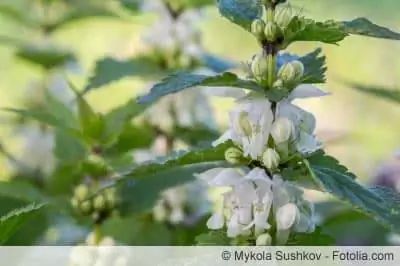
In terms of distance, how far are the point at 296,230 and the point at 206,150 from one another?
59 millimetres

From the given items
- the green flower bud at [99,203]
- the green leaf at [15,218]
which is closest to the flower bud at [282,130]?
the green leaf at [15,218]

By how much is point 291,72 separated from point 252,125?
0.03m

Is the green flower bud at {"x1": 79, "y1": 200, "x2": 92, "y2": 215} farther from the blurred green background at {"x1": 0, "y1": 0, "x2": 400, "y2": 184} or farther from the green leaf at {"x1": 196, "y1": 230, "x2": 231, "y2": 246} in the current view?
the blurred green background at {"x1": 0, "y1": 0, "x2": 400, "y2": 184}

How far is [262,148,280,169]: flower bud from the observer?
1.38ft

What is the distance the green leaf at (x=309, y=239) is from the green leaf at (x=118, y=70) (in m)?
0.20

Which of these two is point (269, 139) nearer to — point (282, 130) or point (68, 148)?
point (282, 130)

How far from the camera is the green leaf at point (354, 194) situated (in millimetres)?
371

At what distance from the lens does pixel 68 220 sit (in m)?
0.68

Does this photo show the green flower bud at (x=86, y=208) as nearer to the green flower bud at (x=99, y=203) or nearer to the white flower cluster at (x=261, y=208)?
the green flower bud at (x=99, y=203)

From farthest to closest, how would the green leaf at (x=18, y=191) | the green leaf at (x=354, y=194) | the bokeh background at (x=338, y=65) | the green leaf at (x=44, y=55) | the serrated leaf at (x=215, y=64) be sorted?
the bokeh background at (x=338, y=65) → the green leaf at (x=44, y=55) → the serrated leaf at (x=215, y=64) → the green leaf at (x=18, y=191) → the green leaf at (x=354, y=194)

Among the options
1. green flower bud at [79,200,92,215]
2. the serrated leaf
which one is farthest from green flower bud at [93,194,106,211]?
the serrated leaf

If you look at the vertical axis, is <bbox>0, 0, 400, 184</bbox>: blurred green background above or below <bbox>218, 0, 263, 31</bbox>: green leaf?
above

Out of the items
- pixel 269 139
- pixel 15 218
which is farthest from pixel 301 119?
pixel 15 218

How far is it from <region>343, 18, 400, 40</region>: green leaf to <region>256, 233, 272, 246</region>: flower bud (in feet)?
0.34
